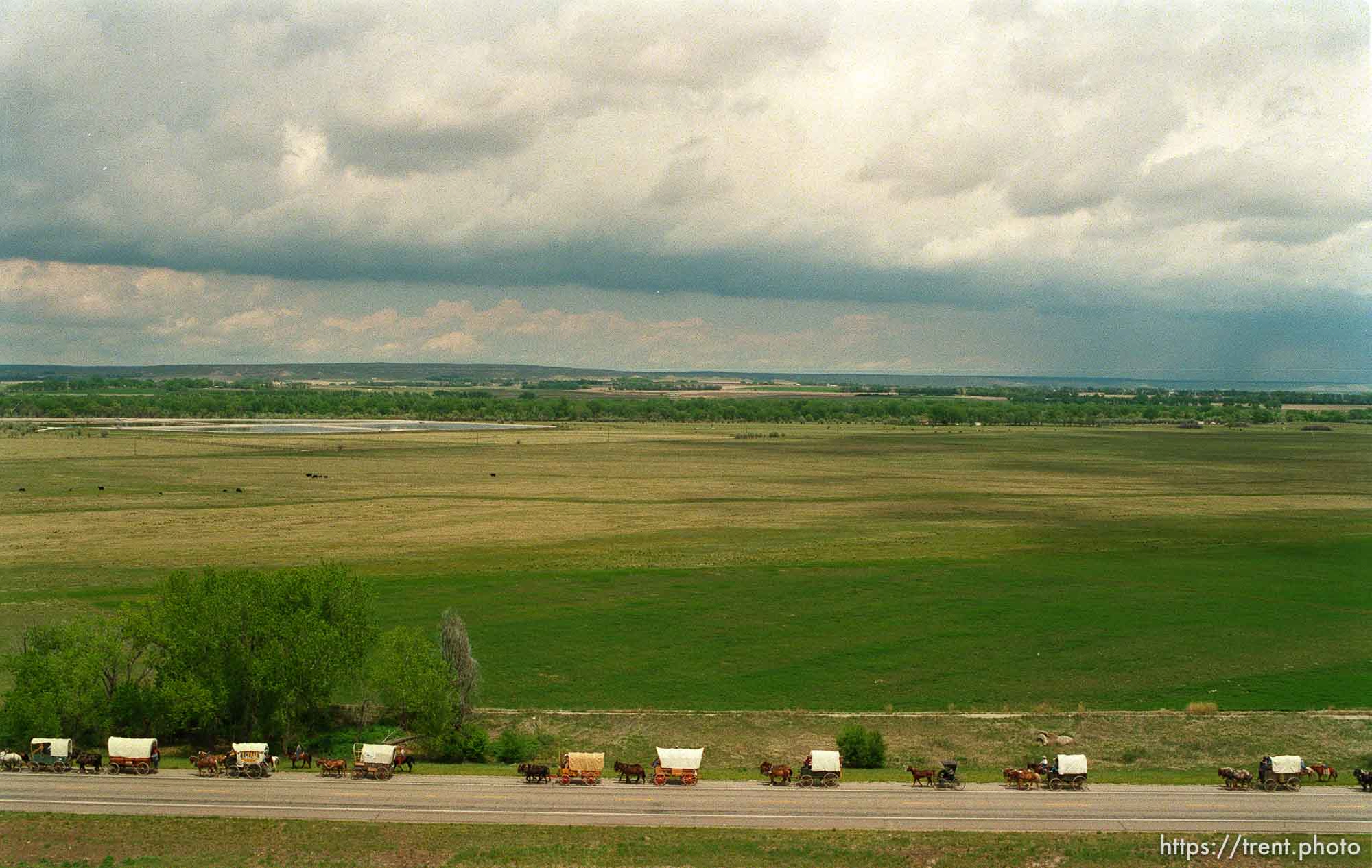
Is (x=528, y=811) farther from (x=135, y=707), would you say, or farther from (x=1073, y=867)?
(x=135, y=707)

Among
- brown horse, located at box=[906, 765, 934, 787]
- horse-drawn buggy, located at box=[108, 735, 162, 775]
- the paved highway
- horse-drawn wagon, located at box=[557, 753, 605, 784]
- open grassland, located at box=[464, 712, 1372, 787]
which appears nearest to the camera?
the paved highway

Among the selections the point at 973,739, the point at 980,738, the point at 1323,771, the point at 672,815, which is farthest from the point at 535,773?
the point at 1323,771

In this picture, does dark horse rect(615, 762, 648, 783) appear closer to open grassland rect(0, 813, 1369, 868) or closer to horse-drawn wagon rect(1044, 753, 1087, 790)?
open grassland rect(0, 813, 1369, 868)

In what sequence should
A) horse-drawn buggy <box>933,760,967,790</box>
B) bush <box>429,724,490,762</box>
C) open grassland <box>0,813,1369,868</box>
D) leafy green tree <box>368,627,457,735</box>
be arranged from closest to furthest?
open grassland <box>0,813,1369,868</box>, horse-drawn buggy <box>933,760,967,790</box>, bush <box>429,724,490,762</box>, leafy green tree <box>368,627,457,735</box>

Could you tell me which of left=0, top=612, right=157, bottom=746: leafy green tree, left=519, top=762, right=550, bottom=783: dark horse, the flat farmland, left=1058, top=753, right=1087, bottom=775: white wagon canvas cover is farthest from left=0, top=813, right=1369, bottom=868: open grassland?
the flat farmland

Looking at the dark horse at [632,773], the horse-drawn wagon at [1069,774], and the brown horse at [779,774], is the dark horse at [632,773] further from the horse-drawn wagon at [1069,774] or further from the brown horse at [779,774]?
the horse-drawn wagon at [1069,774]

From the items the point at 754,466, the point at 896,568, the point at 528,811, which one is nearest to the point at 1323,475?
the point at 754,466
